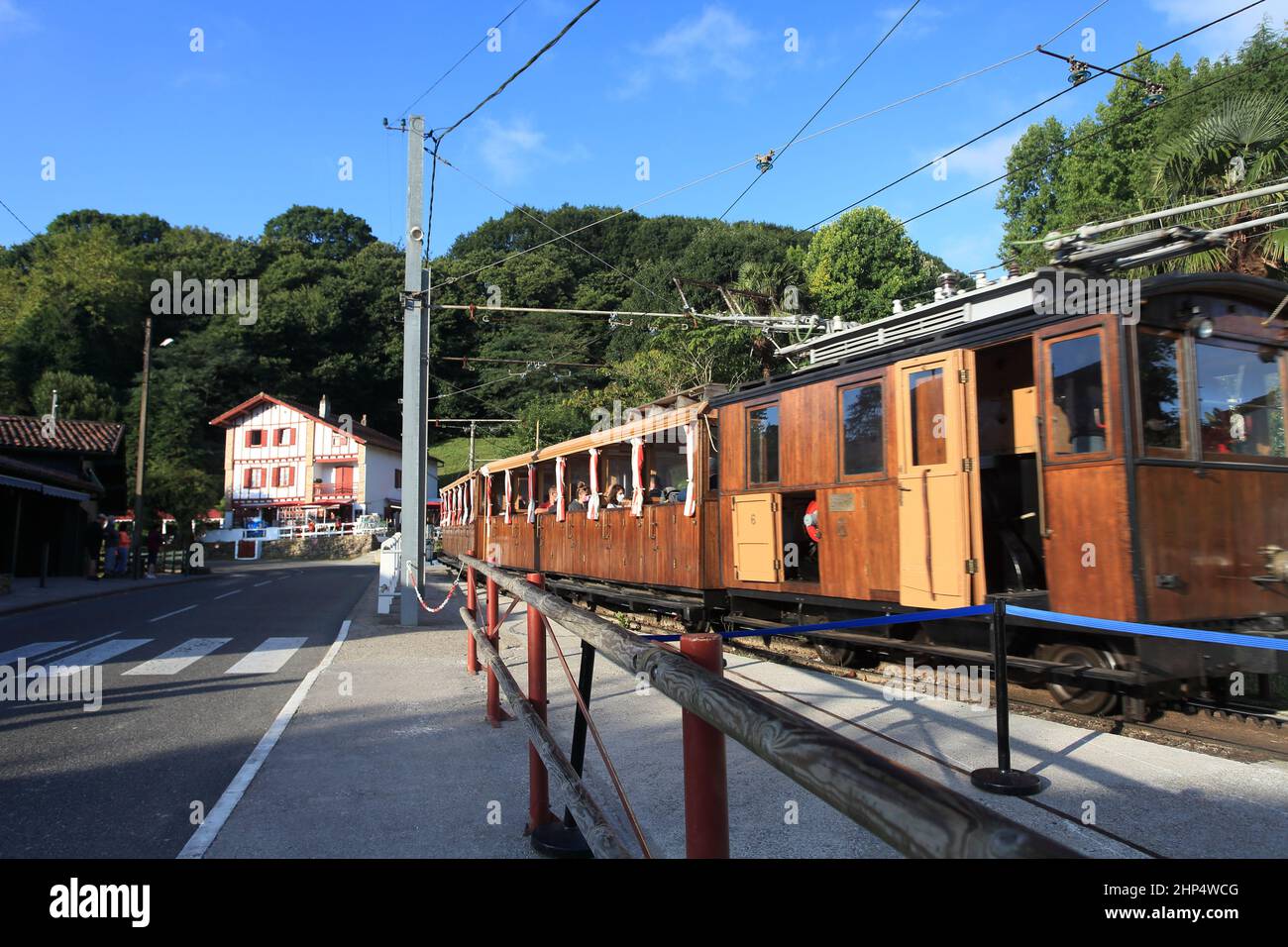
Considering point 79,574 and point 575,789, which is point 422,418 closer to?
point 575,789

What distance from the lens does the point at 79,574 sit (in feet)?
94.2

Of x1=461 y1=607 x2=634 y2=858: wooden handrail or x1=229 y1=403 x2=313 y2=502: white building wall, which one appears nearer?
x1=461 y1=607 x2=634 y2=858: wooden handrail

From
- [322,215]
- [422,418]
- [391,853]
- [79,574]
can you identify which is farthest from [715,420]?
[322,215]

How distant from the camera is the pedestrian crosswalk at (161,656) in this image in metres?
9.43

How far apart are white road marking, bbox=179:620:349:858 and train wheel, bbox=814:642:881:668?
17.6ft

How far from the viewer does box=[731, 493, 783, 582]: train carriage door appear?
955 centimetres

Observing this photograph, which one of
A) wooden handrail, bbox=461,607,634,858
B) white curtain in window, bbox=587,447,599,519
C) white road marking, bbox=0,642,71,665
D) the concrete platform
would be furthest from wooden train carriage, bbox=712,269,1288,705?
white road marking, bbox=0,642,71,665

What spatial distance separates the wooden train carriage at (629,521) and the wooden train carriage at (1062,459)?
1995 millimetres

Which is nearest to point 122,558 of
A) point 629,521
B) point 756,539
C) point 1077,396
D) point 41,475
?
Result: point 41,475

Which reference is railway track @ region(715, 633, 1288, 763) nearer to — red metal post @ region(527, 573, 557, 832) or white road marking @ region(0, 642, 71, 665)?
red metal post @ region(527, 573, 557, 832)

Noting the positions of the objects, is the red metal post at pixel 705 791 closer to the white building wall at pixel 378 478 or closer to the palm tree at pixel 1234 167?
the palm tree at pixel 1234 167

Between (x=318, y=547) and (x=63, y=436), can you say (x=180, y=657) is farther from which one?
(x=318, y=547)

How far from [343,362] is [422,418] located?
57.4 m

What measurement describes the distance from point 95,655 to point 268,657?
7.42ft
